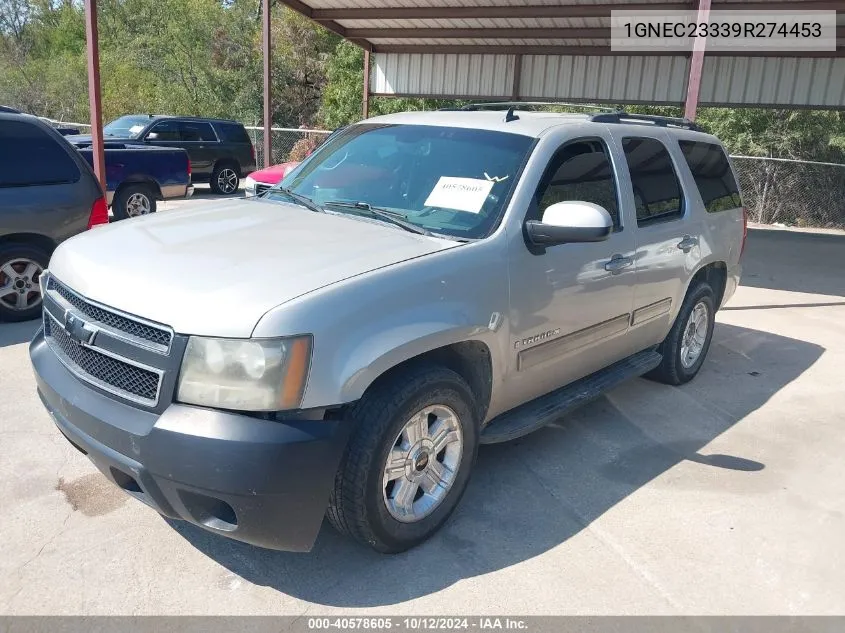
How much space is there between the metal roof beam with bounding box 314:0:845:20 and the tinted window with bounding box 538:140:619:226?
25.4ft

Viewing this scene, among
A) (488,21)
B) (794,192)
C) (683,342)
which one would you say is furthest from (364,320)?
(794,192)

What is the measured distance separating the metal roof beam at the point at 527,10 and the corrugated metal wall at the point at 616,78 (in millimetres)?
3341

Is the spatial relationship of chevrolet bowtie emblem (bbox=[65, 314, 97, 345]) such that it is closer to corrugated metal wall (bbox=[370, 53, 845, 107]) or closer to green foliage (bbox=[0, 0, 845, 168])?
corrugated metal wall (bbox=[370, 53, 845, 107])

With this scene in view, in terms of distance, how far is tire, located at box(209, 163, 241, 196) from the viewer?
1744 centimetres

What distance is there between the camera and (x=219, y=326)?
256 cm

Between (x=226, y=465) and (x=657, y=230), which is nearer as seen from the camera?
(x=226, y=465)

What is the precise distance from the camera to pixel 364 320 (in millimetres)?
2770

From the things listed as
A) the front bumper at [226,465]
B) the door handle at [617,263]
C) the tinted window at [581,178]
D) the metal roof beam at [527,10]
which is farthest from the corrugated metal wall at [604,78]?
the front bumper at [226,465]

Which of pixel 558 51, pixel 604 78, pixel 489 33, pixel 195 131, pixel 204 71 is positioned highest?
pixel 204 71

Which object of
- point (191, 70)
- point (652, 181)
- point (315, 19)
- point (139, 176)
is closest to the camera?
point (652, 181)

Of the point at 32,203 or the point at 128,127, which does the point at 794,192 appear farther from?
the point at 32,203

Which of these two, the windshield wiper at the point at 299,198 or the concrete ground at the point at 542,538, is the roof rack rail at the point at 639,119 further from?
the concrete ground at the point at 542,538

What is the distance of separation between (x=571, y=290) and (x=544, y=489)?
1.09 metres
